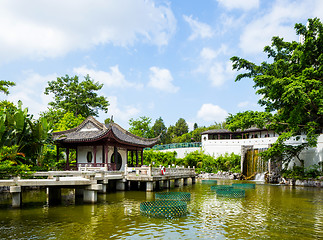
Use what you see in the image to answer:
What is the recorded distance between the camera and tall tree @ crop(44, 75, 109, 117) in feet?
160

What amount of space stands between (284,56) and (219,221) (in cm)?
2435

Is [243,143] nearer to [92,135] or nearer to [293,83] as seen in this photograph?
[293,83]

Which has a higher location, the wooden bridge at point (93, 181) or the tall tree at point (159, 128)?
the tall tree at point (159, 128)

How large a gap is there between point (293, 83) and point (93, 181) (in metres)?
17.3

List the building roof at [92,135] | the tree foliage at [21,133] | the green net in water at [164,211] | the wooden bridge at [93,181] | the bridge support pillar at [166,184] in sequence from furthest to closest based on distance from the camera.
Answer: the bridge support pillar at [166,184] → the building roof at [92,135] → the tree foliage at [21,133] → the wooden bridge at [93,181] → the green net in water at [164,211]

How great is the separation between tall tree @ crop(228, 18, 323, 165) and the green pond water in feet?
37.9

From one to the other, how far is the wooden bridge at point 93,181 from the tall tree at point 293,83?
30.9 ft

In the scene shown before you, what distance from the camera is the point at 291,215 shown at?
13.0 metres

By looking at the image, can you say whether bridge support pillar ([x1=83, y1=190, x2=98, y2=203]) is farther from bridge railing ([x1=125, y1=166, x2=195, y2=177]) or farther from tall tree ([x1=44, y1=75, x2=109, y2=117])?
tall tree ([x1=44, y1=75, x2=109, y2=117])

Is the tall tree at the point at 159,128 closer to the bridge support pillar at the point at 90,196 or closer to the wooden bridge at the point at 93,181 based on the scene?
the wooden bridge at the point at 93,181

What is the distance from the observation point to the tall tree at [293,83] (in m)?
24.9

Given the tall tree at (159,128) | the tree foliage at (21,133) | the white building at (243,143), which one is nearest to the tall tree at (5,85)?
the tree foliage at (21,133)

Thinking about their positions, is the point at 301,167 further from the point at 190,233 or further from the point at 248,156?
the point at 190,233

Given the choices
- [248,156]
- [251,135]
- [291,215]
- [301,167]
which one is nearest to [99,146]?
[291,215]
